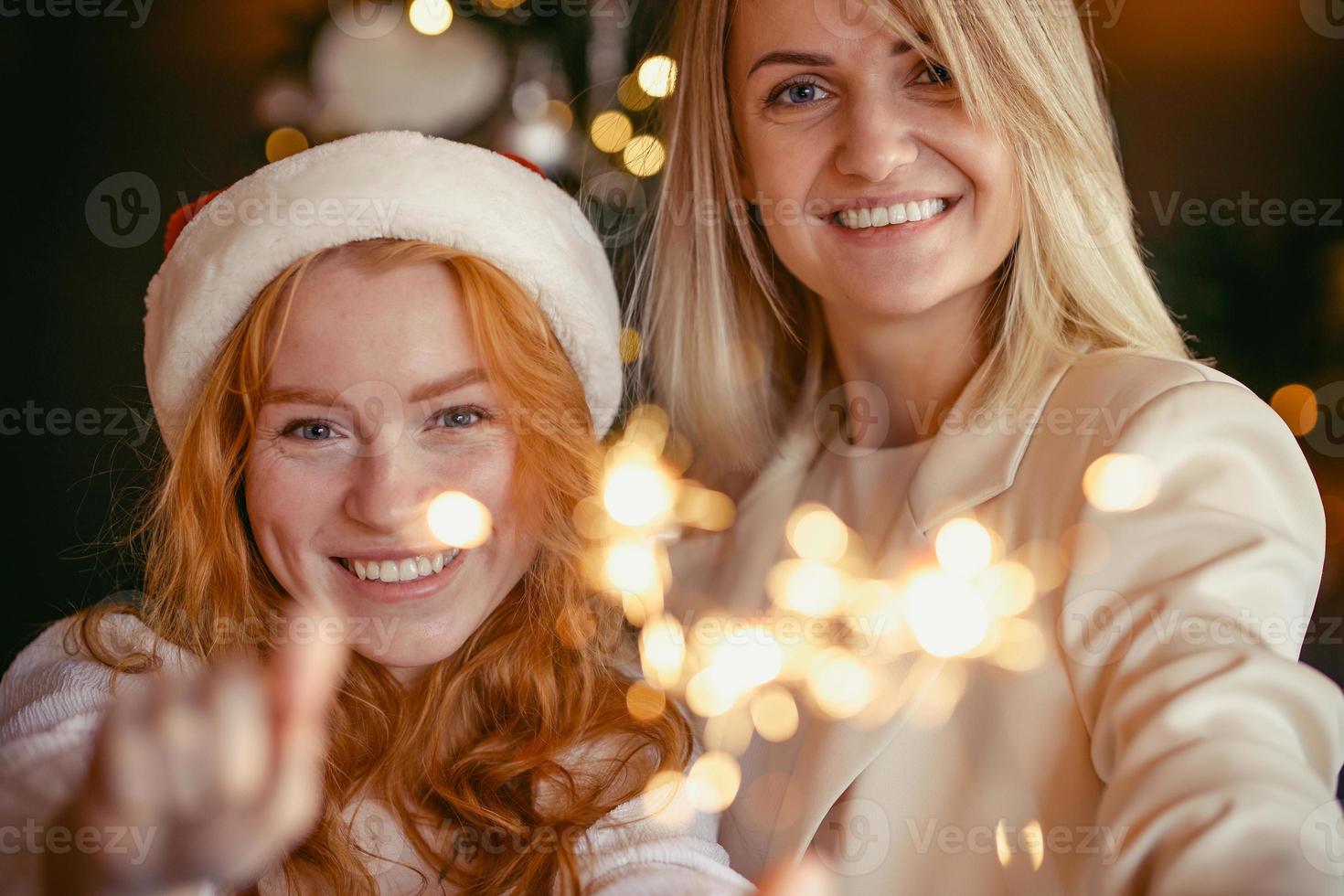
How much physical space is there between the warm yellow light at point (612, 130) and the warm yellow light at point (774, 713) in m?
0.89

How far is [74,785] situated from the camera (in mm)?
823

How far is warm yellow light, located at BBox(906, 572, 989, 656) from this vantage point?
3.39 ft

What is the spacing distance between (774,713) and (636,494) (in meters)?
0.34

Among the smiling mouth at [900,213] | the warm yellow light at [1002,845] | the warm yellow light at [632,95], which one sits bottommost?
the warm yellow light at [1002,845]

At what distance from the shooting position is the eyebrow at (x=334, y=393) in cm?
103

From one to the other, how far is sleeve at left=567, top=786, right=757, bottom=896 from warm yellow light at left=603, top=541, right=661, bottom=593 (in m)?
0.26

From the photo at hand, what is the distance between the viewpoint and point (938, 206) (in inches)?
46.4

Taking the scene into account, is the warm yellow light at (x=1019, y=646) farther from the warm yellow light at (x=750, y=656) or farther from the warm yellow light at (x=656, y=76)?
the warm yellow light at (x=656, y=76)

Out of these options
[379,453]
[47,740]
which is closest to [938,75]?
[379,453]

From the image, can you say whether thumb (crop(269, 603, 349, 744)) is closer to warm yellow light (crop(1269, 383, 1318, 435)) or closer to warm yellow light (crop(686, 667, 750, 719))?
warm yellow light (crop(686, 667, 750, 719))

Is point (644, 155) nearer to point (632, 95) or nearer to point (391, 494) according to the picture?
point (632, 95)

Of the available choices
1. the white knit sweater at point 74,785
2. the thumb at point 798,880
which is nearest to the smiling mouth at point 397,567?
the white knit sweater at point 74,785

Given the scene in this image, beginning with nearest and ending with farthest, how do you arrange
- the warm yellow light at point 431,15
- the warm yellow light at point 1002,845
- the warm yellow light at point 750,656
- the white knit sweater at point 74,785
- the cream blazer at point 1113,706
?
the cream blazer at point 1113,706 < the white knit sweater at point 74,785 < the warm yellow light at point 1002,845 < the warm yellow light at point 750,656 < the warm yellow light at point 431,15

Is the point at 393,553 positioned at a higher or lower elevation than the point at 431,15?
lower
